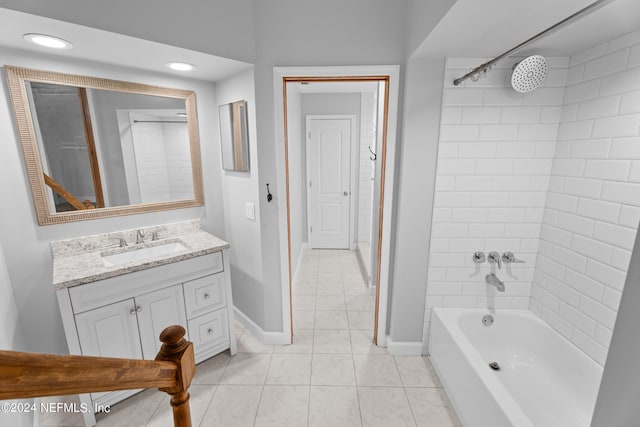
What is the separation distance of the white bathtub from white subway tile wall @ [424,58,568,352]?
17cm

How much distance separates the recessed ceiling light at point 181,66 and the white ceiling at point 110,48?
0.14 ft

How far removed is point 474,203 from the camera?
190cm

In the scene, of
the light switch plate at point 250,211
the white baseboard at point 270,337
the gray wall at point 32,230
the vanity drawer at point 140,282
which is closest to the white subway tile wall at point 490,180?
the white baseboard at point 270,337

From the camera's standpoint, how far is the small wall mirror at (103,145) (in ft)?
5.28

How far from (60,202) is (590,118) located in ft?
10.5

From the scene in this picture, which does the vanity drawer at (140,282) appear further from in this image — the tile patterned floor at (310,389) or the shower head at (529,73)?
the shower head at (529,73)

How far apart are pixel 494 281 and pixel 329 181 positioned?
8.91 feet

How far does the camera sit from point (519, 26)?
130 cm

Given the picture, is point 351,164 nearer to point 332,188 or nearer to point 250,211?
point 332,188

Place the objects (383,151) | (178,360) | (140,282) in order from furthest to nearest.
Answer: (383,151)
(140,282)
(178,360)

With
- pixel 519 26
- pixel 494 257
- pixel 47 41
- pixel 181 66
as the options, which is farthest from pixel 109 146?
pixel 494 257

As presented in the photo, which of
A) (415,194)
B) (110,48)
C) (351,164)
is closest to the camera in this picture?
(110,48)

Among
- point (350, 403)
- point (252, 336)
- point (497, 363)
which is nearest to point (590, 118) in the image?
point (497, 363)

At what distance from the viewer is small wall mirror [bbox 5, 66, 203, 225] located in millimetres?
1610
